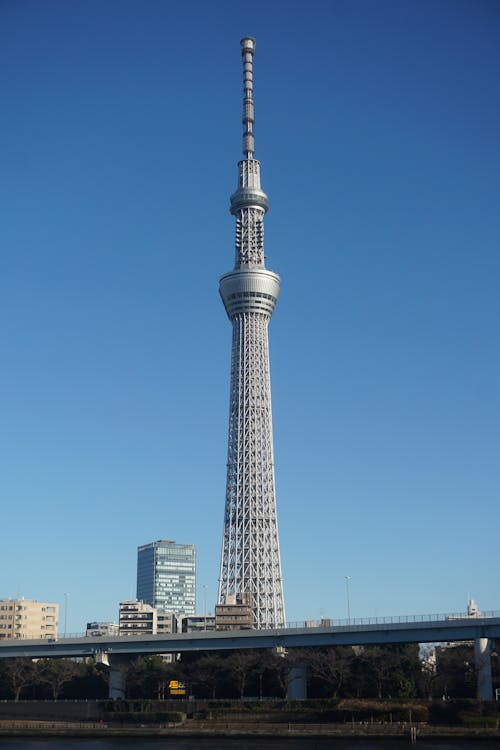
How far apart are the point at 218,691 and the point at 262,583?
46920 mm

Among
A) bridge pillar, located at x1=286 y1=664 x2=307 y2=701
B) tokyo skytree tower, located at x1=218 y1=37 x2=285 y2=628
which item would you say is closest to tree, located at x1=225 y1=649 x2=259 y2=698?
bridge pillar, located at x1=286 y1=664 x2=307 y2=701

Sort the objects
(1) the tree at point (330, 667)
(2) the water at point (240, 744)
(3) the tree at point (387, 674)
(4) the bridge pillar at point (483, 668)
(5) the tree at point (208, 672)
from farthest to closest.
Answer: (5) the tree at point (208, 672)
(1) the tree at point (330, 667)
(3) the tree at point (387, 674)
(4) the bridge pillar at point (483, 668)
(2) the water at point (240, 744)

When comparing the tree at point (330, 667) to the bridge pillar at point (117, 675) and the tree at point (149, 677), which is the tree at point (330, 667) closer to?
the tree at point (149, 677)

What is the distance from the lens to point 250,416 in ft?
553

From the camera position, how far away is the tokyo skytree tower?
516 ft

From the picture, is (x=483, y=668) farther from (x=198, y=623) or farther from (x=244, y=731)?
(x=198, y=623)

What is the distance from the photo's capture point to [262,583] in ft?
515

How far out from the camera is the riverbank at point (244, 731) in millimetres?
84000

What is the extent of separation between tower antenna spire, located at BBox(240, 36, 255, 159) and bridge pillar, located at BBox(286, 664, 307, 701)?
349 ft

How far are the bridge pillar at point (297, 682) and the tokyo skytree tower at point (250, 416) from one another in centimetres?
3840

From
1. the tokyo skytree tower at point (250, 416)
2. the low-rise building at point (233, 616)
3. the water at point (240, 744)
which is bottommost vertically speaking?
the water at point (240, 744)

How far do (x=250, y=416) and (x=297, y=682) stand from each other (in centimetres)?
6734

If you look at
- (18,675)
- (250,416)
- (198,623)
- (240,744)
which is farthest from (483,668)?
(198,623)

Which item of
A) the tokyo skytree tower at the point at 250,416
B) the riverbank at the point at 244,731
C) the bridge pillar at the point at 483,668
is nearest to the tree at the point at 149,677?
the riverbank at the point at 244,731
